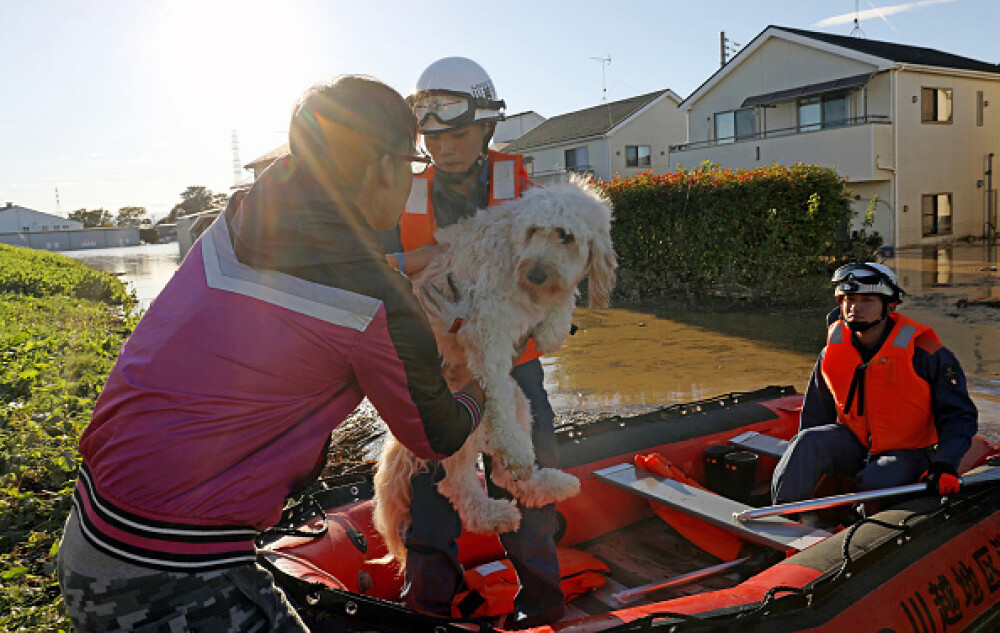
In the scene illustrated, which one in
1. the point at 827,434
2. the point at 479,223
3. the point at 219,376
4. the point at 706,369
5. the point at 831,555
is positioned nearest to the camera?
the point at 219,376

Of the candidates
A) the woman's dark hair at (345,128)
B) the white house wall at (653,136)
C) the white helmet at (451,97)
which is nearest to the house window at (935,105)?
the white house wall at (653,136)

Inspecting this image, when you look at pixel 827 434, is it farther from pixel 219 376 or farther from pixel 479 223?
pixel 219 376

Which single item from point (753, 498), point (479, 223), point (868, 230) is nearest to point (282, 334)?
point (479, 223)

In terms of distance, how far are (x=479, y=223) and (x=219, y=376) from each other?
1337 mm

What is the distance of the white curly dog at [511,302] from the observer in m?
2.56

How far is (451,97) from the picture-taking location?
274 centimetres

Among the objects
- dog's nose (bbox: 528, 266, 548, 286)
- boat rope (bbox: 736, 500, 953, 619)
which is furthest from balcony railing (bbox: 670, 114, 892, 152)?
dog's nose (bbox: 528, 266, 548, 286)

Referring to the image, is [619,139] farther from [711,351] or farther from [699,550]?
[699,550]

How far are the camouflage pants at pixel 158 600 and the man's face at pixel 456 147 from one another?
1725 mm

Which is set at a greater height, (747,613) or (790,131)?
(790,131)

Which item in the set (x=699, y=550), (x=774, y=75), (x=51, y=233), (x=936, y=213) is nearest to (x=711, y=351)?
(x=699, y=550)

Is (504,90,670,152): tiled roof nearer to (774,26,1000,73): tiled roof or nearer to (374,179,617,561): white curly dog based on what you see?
(774,26,1000,73): tiled roof

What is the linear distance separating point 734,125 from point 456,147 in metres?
26.7

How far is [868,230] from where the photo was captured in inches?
917
